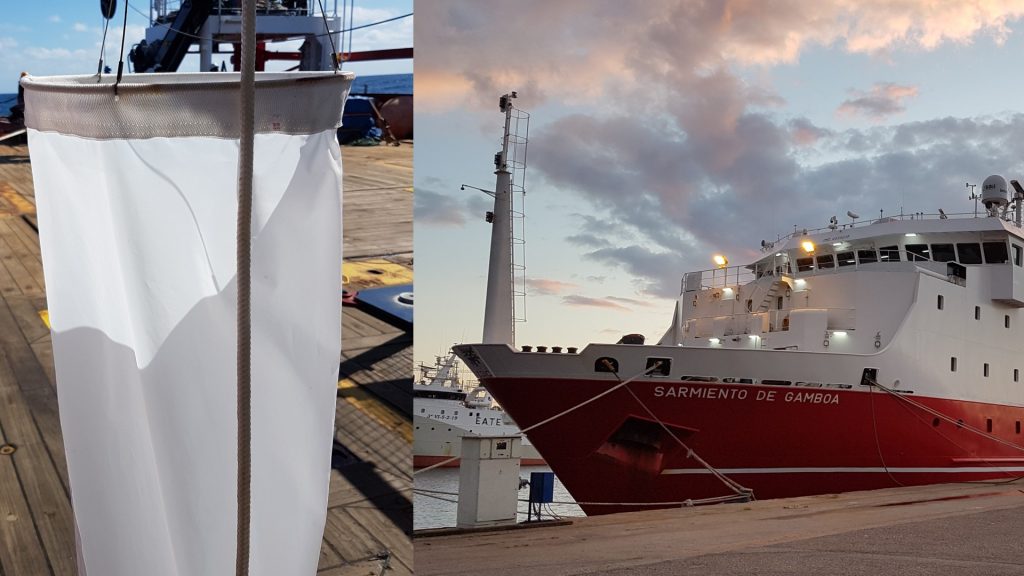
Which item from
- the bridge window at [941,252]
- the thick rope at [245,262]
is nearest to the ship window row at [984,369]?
the bridge window at [941,252]

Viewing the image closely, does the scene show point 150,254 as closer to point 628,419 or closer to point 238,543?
point 238,543

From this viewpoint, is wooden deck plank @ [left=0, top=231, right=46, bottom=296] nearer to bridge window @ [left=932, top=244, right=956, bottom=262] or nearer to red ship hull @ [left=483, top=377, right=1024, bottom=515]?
red ship hull @ [left=483, top=377, right=1024, bottom=515]

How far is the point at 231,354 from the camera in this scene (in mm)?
1030

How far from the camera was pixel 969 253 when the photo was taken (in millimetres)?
11312

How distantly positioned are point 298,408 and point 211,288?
18cm

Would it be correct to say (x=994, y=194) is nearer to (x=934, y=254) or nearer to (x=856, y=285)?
(x=934, y=254)

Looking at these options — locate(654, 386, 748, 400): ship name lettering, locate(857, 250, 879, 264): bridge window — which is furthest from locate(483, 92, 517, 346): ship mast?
locate(857, 250, 879, 264): bridge window

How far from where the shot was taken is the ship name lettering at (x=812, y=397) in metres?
9.14

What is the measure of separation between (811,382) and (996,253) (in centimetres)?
389

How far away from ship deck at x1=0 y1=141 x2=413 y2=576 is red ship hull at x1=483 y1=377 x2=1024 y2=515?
536cm

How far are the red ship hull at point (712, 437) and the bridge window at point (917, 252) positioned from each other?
2.11 m

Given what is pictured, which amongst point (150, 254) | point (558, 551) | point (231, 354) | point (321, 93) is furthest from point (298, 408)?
point (558, 551)

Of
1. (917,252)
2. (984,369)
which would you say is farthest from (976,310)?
(917,252)

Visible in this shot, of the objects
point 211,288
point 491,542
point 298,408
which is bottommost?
point 491,542
